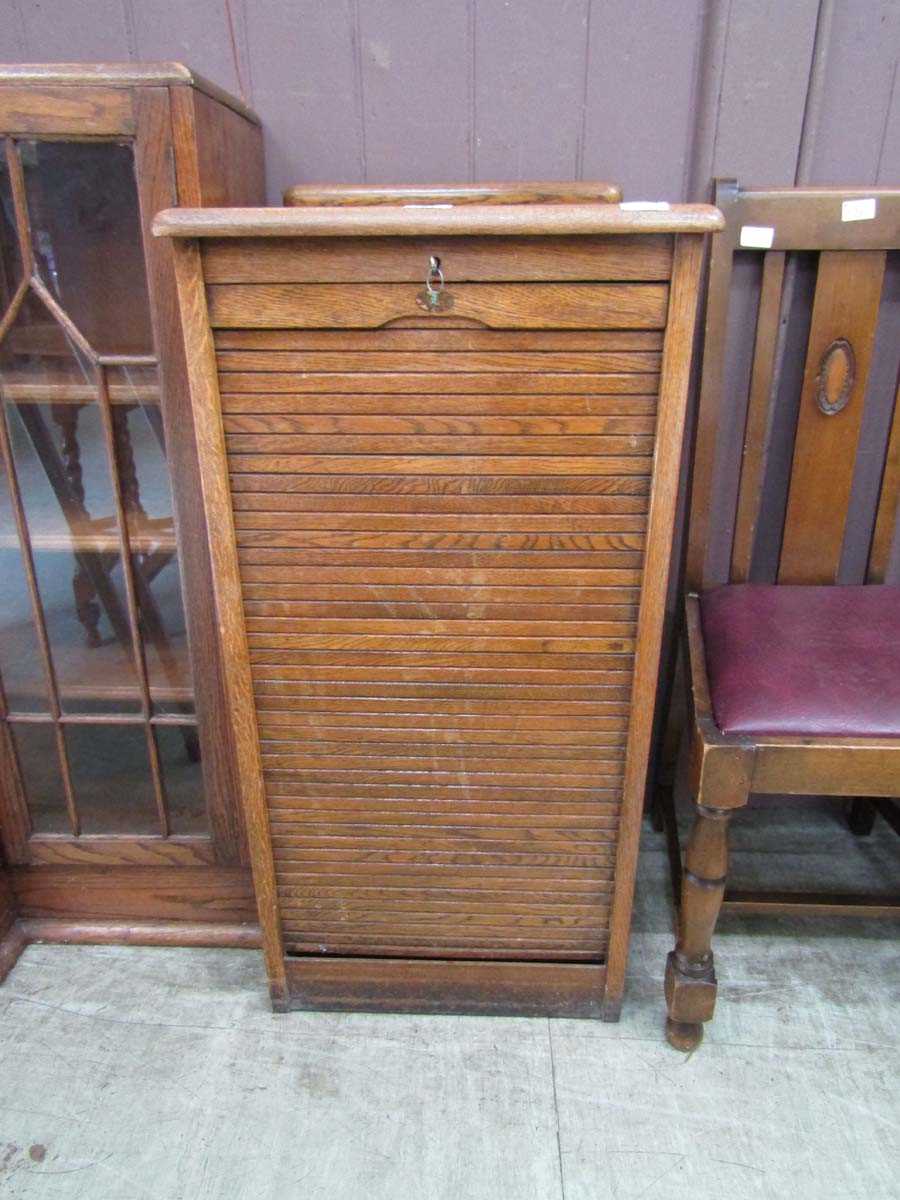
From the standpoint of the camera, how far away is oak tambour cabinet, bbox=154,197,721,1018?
98cm

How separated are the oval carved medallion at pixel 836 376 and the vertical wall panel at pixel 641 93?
383 millimetres

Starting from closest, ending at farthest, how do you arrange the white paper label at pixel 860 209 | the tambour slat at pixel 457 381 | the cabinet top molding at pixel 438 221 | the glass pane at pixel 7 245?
the cabinet top molding at pixel 438 221
the tambour slat at pixel 457 381
the glass pane at pixel 7 245
the white paper label at pixel 860 209

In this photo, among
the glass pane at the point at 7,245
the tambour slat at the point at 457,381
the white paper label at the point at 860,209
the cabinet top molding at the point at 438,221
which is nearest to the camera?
the cabinet top molding at the point at 438,221

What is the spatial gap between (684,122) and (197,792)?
4.62 ft

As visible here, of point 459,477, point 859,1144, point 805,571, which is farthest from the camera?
point 805,571

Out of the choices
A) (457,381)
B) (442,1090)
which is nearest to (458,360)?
(457,381)

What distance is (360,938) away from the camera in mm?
1356

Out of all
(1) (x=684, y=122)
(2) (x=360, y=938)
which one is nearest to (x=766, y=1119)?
(2) (x=360, y=938)

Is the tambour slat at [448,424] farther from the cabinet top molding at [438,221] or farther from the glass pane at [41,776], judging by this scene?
the glass pane at [41,776]

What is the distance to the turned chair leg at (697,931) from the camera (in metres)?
1.21

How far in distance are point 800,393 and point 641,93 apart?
0.58 meters

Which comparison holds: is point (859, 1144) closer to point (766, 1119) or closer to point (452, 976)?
point (766, 1119)

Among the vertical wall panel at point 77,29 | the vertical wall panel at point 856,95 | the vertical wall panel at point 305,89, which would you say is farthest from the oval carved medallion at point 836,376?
the vertical wall panel at point 77,29

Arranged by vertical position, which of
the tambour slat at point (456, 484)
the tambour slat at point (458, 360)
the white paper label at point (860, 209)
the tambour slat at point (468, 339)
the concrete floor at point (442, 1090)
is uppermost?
the white paper label at point (860, 209)
